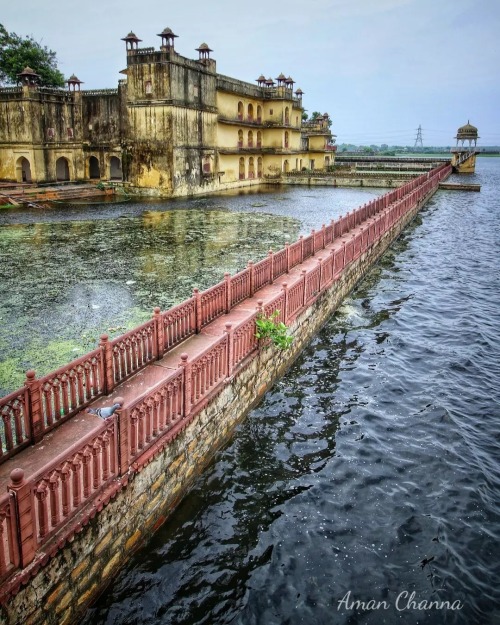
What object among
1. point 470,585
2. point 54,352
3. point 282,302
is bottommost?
point 470,585

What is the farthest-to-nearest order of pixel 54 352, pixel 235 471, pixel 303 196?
pixel 303 196
pixel 54 352
pixel 235 471

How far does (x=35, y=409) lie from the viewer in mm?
5992

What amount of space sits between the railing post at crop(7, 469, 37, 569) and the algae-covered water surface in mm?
4284

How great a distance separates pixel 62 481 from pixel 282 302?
6042 mm

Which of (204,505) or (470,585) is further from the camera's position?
(204,505)

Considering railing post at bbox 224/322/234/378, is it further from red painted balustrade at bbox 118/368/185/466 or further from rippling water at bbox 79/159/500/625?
red painted balustrade at bbox 118/368/185/466

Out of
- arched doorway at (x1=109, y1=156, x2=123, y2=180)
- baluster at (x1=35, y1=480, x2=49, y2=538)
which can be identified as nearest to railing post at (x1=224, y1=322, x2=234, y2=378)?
baluster at (x1=35, y1=480, x2=49, y2=538)

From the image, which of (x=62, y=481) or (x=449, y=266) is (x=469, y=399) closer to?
(x=62, y=481)

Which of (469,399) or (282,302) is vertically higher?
(282,302)

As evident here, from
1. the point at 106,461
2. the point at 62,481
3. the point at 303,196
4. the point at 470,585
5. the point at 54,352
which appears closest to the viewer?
the point at 62,481

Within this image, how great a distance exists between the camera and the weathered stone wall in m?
Result: 4.48

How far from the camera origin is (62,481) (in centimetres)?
468

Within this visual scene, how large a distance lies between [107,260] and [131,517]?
13113mm

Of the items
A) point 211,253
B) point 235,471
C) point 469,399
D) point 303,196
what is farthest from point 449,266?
point 303,196
